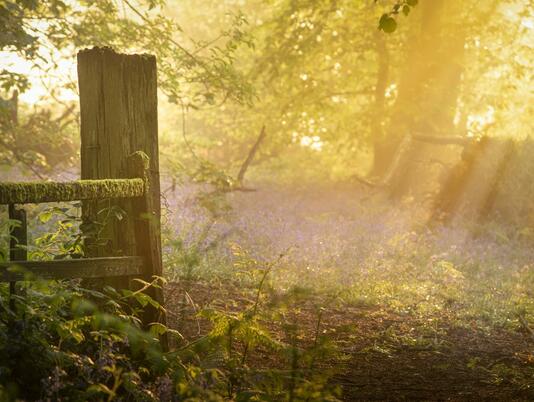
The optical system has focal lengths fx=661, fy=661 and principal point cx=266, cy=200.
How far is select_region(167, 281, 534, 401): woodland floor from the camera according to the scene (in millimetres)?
5250

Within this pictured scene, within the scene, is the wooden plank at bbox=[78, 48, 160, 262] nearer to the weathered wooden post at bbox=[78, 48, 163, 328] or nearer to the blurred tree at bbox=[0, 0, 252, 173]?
the weathered wooden post at bbox=[78, 48, 163, 328]

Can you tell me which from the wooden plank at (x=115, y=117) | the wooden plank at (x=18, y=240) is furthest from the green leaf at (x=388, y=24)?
the wooden plank at (x=18, y=240)

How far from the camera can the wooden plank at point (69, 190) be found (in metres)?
3.62

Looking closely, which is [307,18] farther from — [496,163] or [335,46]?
[496,163]

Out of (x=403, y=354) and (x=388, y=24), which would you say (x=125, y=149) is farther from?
(x=403, y=354)

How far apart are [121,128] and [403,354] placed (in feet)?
12.0

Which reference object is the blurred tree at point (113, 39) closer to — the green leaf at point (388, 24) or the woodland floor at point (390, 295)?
the woodland floor at point (390, 295)

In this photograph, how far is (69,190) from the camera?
3953mm

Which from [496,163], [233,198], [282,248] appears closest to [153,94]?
[282,248]

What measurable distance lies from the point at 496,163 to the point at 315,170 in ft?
40.5

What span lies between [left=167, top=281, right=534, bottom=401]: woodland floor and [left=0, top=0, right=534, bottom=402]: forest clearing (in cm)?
4

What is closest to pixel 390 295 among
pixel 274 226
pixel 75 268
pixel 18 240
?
pixel 274 226

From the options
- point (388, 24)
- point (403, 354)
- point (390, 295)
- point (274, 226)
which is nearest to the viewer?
point (388, 24)

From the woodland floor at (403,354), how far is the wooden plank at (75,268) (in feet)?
2.49
